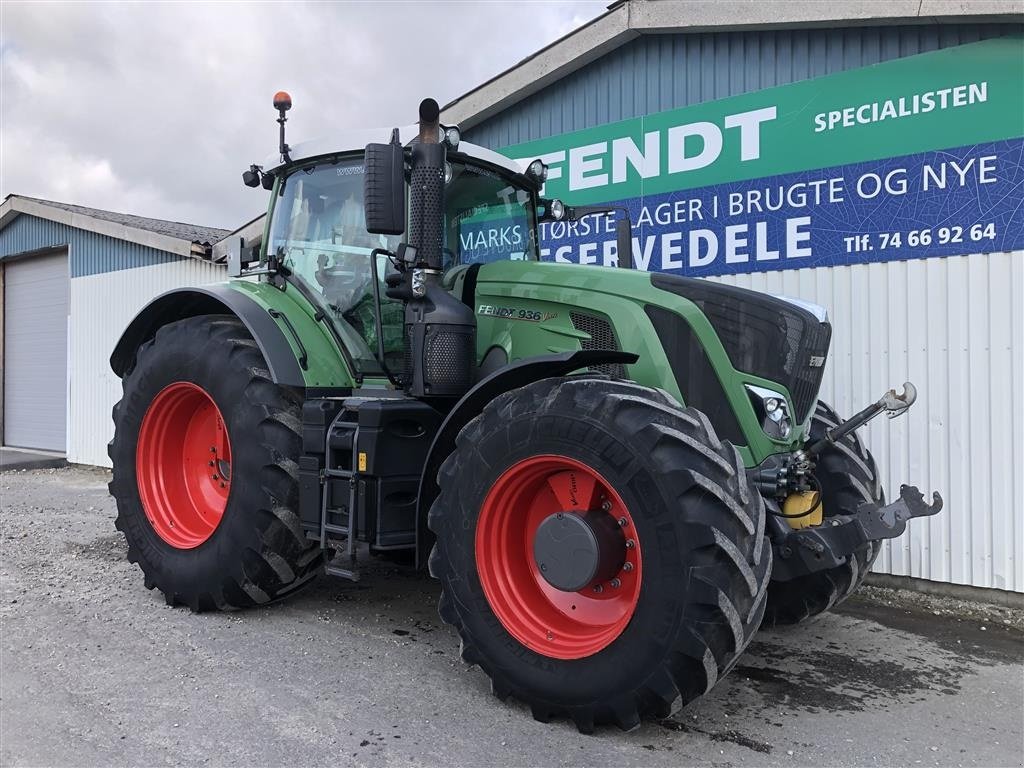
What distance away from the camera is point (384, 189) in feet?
11.8

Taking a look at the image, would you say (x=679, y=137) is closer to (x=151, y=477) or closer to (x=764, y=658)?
(x=764, y=658)

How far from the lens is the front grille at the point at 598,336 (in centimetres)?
374

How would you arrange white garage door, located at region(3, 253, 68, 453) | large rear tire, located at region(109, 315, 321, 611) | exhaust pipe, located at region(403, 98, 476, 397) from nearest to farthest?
exhaust pipe, located at region(403, 98, 476, 397) < large rear tire, located at region(109, 315, 321, 611) < white garage door, located at region(3, 253, 68, 453)

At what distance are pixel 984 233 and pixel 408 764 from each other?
4.57 m

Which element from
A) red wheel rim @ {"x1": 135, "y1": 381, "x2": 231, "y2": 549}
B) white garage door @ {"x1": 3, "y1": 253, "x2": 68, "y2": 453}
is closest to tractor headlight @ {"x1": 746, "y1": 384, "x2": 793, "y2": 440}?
red wheel rim @ {"x1": 135, "y1": 381, "x2": 231, "y2": 549}

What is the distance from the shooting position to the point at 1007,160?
504cm

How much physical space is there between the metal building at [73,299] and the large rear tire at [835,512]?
8.71 m

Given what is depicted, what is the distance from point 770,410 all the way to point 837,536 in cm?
63

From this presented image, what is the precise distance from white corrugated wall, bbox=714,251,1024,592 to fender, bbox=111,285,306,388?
3668 millimetres

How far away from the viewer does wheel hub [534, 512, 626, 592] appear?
3.17 meters

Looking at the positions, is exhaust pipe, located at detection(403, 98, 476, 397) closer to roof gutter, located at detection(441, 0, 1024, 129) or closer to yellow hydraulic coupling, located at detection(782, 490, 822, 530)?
yellow hydraulic coupling, located at detection(782, 490, 822, 530)

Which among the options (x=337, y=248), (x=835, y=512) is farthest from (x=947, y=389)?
(x=337, y=248)

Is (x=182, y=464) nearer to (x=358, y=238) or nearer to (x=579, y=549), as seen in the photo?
(x=358, y=238)

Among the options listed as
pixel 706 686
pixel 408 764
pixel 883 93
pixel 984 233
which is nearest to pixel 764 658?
pixel 706 686
